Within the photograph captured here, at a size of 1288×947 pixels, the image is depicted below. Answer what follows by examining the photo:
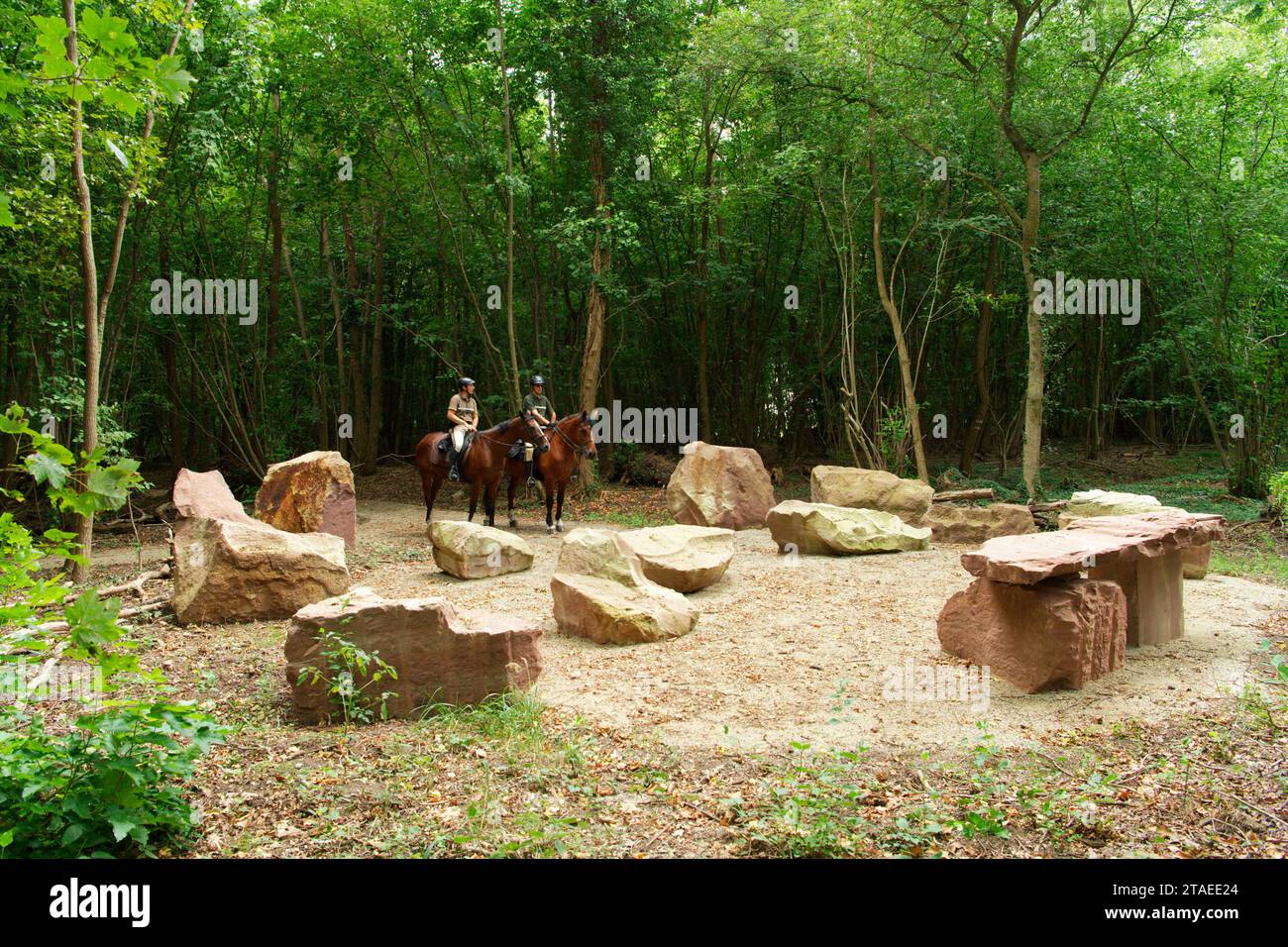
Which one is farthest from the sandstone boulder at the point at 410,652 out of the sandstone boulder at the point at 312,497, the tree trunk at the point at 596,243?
the tree trunk at the point at 596,243

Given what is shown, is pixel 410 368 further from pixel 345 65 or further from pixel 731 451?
pixel 731 451

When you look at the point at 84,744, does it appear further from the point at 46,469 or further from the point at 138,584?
the point at 138,584

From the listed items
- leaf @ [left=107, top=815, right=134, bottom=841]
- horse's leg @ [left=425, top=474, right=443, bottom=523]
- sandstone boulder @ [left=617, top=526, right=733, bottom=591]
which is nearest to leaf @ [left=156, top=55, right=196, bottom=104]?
leaf @ [left=107, top=815, right=134, bottom=841]

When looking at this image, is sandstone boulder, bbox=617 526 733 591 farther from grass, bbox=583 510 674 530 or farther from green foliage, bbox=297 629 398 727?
grass, bbox=583 510 674 530

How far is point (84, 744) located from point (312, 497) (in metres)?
7.21

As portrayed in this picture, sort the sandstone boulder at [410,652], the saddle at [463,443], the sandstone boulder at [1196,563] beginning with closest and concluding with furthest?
the sandstone boulder at [410,652], the sandstone boulder at [1196,563], the saddle at [463,443]

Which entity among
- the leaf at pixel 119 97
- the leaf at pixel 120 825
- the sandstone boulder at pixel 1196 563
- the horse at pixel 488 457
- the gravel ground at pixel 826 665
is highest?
the leaf at pixel 119 97

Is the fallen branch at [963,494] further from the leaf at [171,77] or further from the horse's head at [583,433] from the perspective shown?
the leaf at [171,77]

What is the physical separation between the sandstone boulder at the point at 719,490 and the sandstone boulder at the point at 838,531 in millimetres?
1879

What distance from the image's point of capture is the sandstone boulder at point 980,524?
1033cm

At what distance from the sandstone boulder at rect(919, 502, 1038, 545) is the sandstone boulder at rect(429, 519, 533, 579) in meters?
5.26

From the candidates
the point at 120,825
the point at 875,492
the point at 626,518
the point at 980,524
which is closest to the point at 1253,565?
the point at 980,524

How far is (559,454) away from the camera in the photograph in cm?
1230

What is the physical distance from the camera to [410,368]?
22188mm
